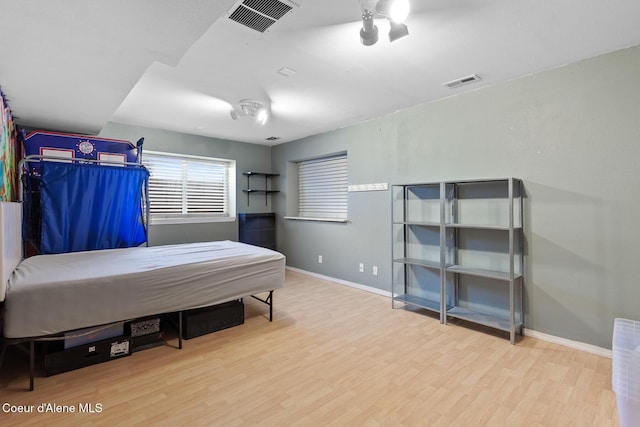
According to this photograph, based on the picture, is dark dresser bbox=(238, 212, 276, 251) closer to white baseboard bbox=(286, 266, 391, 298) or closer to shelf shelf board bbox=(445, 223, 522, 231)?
white baseboard bbox=(286, 266, 391, 298)

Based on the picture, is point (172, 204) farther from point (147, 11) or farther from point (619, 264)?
point (619, 264)

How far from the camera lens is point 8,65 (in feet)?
6.46

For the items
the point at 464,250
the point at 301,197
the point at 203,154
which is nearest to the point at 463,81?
the point at 464,250

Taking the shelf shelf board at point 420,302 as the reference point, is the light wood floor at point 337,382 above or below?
below

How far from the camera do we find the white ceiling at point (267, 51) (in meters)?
1.56

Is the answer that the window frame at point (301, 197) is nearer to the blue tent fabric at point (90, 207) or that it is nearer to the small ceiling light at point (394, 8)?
the blue tent fabric at point (90, 207)

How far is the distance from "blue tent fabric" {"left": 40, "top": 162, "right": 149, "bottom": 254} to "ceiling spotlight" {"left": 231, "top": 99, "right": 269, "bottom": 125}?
1568 millimetres

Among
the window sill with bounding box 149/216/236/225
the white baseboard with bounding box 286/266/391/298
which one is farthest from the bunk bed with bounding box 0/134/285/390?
the white baseboard with bounding box 286/266/391/298

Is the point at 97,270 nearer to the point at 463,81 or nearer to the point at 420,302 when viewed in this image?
the point at 420,302

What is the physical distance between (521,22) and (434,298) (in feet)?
8.95

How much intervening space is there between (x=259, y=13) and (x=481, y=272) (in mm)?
2858

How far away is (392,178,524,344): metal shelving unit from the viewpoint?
277 cm

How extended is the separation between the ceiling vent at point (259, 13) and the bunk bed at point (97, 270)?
1.85 m

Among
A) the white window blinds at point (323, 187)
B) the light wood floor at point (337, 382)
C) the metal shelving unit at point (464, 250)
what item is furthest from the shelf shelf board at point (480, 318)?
the white window blinds at point (323, 187)
